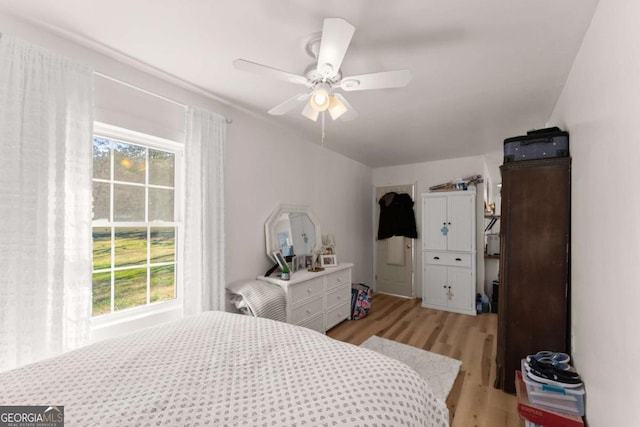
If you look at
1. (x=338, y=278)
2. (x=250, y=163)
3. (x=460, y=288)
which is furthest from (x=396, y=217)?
(x=250, y=163)

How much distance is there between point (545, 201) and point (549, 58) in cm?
94

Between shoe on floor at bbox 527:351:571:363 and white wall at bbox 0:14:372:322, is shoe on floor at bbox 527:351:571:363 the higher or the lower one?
the lower one

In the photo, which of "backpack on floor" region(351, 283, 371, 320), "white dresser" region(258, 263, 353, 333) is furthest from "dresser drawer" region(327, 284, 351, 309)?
"backpack on floor" region(351, 283, 371, 320)

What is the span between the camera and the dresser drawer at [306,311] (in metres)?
2.70

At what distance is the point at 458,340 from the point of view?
3035mm

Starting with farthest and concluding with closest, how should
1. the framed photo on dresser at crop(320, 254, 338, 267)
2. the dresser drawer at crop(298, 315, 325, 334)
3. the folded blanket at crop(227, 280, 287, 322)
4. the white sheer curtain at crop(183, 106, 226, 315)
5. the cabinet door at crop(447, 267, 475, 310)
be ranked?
the cabinet door at crop(447, 267, 475, 310), the framed photo on dresser at crop(320, 254, 338, 267), the dresser drawer at crop(298, 315, 325, 334), the folded blanket at crop(227, 280, 287, 322), the white sheer curtain at crop(183, 106, 226, 315)

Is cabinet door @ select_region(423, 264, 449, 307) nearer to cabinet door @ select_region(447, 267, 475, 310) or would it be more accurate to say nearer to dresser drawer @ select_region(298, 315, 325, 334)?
cabinet door @ select_region(447, 267, 475, 310)


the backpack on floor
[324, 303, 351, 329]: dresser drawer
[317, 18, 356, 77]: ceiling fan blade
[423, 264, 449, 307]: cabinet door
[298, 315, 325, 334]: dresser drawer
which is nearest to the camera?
[317, 18, 356, 77]: ceiling fan blade

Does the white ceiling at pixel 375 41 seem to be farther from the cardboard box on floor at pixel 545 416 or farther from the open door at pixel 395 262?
the open door at pixel 395 262

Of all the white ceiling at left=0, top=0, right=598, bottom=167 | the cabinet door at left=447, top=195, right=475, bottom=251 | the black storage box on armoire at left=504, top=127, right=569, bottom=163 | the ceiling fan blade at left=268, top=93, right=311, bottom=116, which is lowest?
the cabinet door at left=447, top=195, right=475, bottom=251

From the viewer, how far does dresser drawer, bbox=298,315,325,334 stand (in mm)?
2852

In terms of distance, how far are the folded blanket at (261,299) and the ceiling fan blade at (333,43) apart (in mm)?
1807

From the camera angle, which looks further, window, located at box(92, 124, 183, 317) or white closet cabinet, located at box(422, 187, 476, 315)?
white closet cabinet, located at box(422, 187, 476, 315)

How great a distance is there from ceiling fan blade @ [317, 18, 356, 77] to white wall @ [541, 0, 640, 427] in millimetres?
1007
